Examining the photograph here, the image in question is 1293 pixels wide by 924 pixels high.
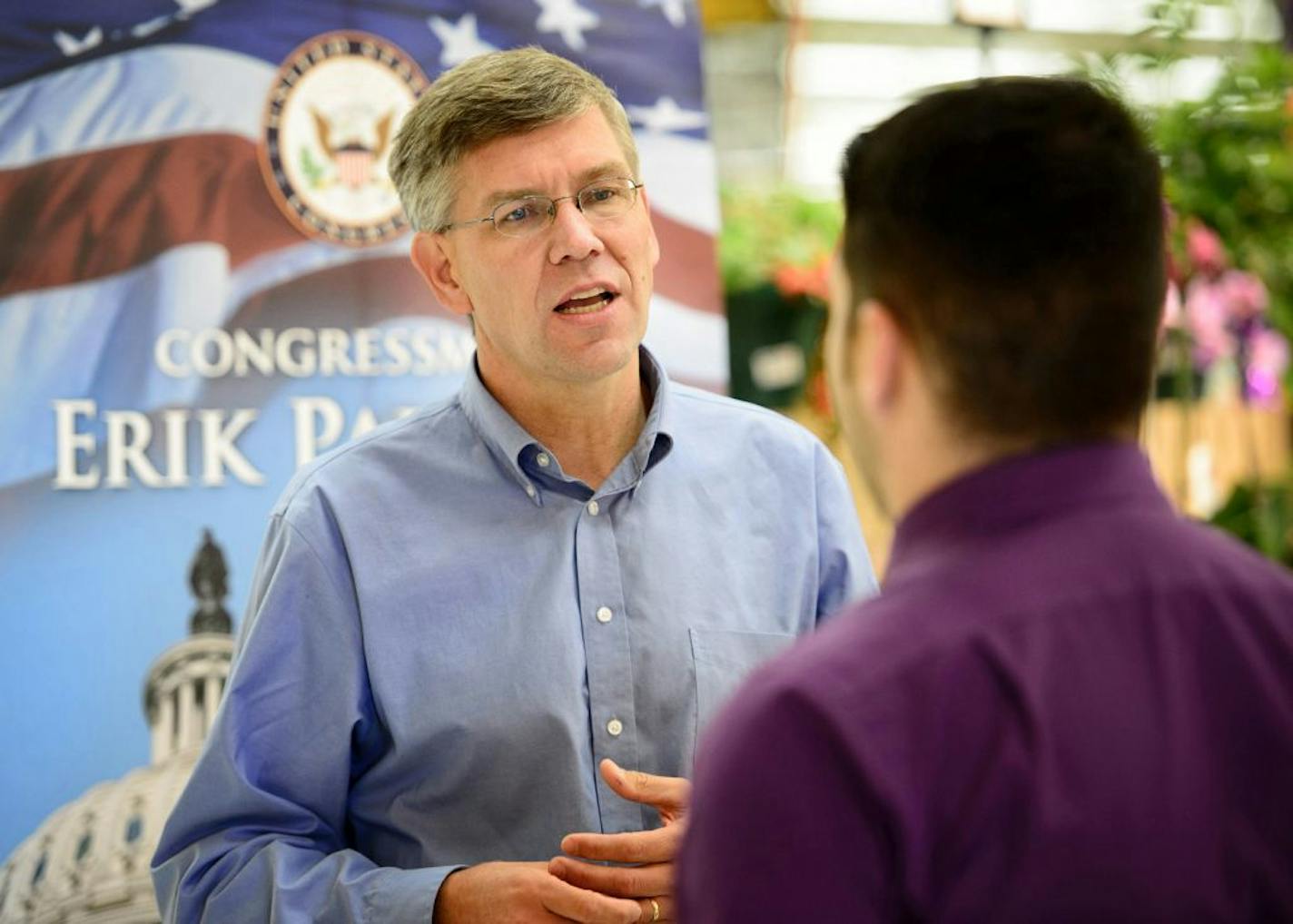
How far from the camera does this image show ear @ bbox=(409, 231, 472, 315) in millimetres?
1889

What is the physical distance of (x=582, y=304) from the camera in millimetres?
1781

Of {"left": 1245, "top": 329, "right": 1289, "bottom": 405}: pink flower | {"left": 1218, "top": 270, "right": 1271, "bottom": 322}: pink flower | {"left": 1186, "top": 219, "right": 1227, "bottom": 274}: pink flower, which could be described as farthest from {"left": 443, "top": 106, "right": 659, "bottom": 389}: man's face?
{"left": 1245, "top": 329, "right": 1289, "bottom": 405}: pink flower

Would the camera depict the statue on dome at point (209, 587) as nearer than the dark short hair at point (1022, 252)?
No

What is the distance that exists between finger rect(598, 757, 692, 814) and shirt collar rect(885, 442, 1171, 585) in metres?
0.75

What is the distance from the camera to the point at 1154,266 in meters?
0.89

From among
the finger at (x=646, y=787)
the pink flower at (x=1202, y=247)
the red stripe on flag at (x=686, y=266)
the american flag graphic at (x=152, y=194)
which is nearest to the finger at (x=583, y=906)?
the finger at (x=646, y=787)

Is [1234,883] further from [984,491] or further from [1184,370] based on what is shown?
[1184,370]

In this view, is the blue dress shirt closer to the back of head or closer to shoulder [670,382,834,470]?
shoulder [670,382,834,470]

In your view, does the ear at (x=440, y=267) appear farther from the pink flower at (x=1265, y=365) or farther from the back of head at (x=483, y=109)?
the pink flower at (x=1265, y=365)

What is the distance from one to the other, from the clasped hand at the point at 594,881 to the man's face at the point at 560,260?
1.73ft

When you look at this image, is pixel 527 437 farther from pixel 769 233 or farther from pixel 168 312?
pixel 769 233

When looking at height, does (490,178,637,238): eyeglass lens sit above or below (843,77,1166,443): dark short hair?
above

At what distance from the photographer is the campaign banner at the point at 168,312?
222 centimetres

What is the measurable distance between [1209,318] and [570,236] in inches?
122
